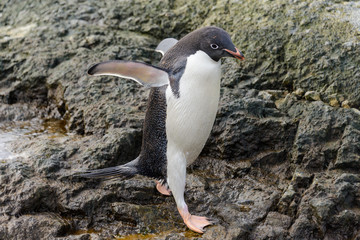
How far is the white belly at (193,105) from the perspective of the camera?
3264 mm

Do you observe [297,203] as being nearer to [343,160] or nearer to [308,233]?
[308,233]

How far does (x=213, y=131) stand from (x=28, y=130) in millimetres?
1594

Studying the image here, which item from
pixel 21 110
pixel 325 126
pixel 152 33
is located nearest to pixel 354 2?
pixel 325 126

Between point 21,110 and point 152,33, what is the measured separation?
1435 mm

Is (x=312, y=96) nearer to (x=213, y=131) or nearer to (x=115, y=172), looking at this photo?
(x=213, y=131)

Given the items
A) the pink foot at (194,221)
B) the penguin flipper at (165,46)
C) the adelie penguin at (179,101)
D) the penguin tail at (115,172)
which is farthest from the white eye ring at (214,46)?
the pink foot at (194,221)

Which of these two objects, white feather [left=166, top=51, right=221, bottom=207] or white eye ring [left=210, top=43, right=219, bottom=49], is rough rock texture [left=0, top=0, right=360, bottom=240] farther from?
white eye ring [left=210, top=43, right=219, bottom=49]

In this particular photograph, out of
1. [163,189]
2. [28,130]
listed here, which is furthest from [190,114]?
[28,130]

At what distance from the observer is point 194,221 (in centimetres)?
328

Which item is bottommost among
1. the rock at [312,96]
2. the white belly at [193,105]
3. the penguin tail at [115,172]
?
the penguin tail at [115,172]

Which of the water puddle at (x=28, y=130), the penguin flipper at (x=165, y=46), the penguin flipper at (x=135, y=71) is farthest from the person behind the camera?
the water puddle at (x=28, y=130)

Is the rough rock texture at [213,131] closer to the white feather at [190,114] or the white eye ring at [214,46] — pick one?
the white feather at [190,114]

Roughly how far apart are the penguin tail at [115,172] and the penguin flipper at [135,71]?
1.95 feet

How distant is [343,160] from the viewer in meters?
3.59
